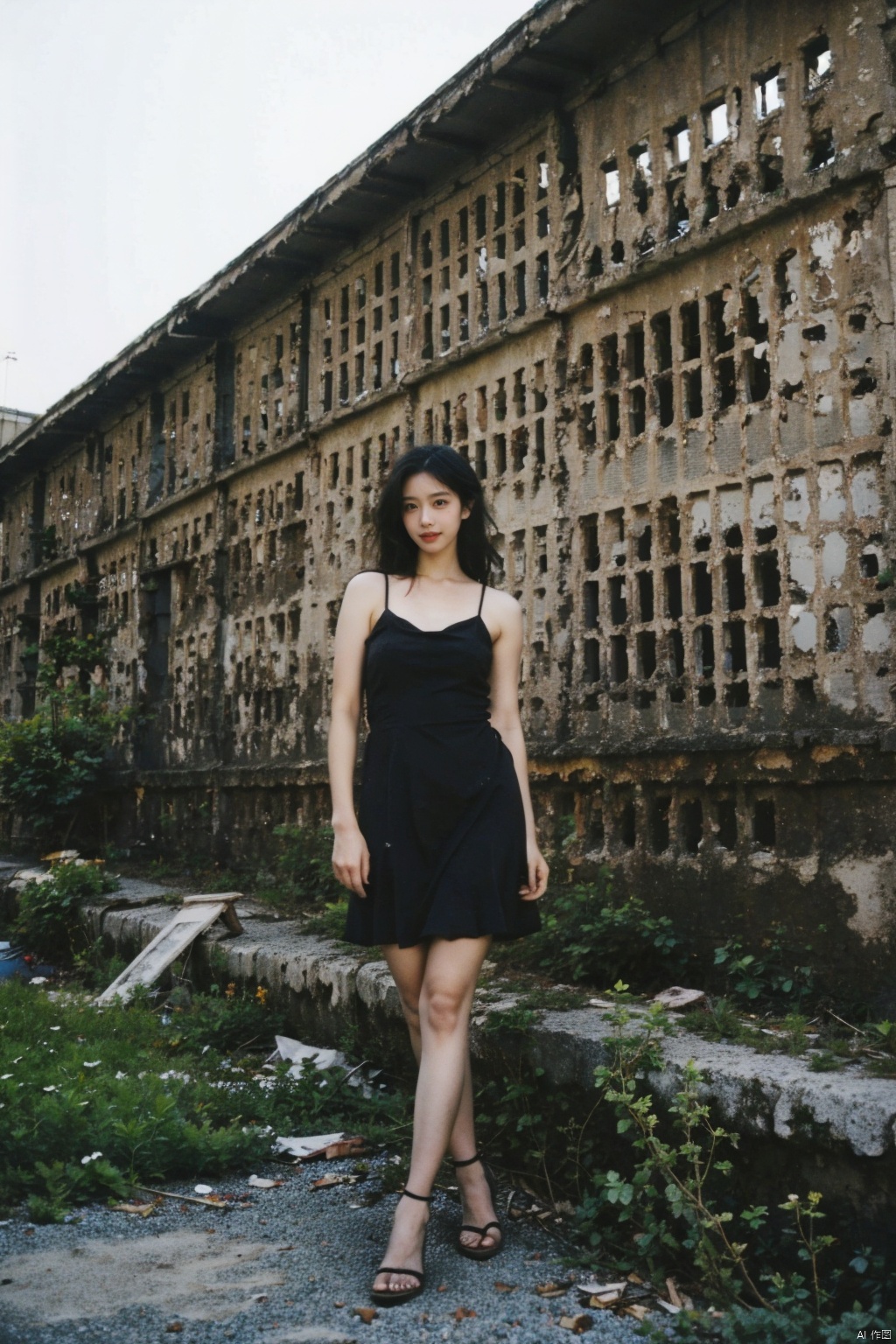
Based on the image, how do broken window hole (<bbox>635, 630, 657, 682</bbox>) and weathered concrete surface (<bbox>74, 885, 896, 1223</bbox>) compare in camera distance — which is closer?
weathered concrete surface (<bbox>74, 885, 896, 1223</bbox>)

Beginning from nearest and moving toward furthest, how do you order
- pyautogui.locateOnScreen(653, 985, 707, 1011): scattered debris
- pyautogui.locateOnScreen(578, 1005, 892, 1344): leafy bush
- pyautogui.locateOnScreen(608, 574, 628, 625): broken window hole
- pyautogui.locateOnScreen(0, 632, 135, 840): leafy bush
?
1. pyautogui.locateOnScreen(578, 1005, 892, 1344): leafy bush
2. pyautogui.locateOnScreen(653, 985, 707, 1011): scattered debris
3. pyautogui.locateOnScreen(608, 574, 628, 625): broken window hole
4. pyautogui.locateOnScreen(0, 632, 135, 840): leafy bush

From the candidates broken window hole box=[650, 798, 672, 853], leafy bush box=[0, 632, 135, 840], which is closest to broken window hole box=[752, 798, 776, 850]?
broken window hole box=[650, 798, 672, 853]

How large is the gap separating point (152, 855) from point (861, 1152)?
27.9 ft

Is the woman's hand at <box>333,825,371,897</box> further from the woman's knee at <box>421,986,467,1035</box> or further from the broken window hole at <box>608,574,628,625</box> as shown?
the broken window hole at <box>608,574,628,625</box>

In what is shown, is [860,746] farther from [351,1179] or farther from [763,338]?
[351,1179]

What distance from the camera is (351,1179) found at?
3.97 meters

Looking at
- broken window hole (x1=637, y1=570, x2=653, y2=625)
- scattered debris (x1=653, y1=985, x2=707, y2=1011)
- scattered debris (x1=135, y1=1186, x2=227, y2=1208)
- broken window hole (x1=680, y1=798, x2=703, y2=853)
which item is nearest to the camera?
scattered debris (x1=135, y1=1186, x2=227, y2=1208)

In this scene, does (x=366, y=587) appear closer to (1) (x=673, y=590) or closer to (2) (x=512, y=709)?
(2) (x=512, y=709)

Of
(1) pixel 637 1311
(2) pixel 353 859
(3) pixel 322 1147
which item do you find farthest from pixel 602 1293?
(3) pixel 322 1147

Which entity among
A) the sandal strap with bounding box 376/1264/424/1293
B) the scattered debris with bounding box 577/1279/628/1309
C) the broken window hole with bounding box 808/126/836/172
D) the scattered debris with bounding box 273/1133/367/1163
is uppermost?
the broken window hole with bounding box 808/126/836/172

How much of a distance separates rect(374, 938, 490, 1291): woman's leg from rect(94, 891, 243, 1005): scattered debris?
12.2ft

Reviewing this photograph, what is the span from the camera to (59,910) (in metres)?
8.77

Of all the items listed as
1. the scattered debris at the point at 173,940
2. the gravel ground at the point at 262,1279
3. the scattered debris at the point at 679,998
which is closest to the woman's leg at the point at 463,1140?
the gravel ground at the point at 262,1279

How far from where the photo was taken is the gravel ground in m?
2.80
